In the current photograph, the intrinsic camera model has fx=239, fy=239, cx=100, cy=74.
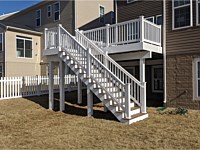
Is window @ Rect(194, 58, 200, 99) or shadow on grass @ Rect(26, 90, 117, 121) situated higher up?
window @ Rect(194, 58, 200, 99)

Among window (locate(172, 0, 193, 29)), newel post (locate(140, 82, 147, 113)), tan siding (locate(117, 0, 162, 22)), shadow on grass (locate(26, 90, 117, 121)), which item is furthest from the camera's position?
tan siding (locate(117, 0, 162, 22))

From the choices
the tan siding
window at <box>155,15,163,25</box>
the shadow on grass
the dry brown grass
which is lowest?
the dry brown grass

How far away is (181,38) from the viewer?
1138 centimetres

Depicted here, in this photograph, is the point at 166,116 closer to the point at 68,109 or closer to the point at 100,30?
the point at 68,109

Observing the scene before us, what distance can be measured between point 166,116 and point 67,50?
17.8ft

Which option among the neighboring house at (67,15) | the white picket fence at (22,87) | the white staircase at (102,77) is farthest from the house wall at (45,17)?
the white staircase at (102,77)

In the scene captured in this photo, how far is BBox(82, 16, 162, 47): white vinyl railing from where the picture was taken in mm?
10758

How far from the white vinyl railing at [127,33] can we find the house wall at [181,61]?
2.40 feet

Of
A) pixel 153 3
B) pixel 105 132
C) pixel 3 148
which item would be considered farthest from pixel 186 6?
pixel 3 148

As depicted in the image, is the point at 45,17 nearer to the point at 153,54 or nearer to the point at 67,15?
the point at 67,15

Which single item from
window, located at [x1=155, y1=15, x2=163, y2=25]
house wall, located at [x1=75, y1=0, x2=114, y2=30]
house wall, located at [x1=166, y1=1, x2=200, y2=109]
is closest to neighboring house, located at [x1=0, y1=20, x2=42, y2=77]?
house wall, located at [x1=75, y1=0, x2=114, y2=30]

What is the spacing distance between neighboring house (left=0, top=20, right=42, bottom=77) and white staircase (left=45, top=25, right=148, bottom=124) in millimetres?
10395

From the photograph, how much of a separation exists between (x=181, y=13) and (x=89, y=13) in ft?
41.7

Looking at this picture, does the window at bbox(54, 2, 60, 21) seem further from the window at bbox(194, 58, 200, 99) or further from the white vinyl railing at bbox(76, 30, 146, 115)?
the window at bbox(194, 58, 200, 99)
